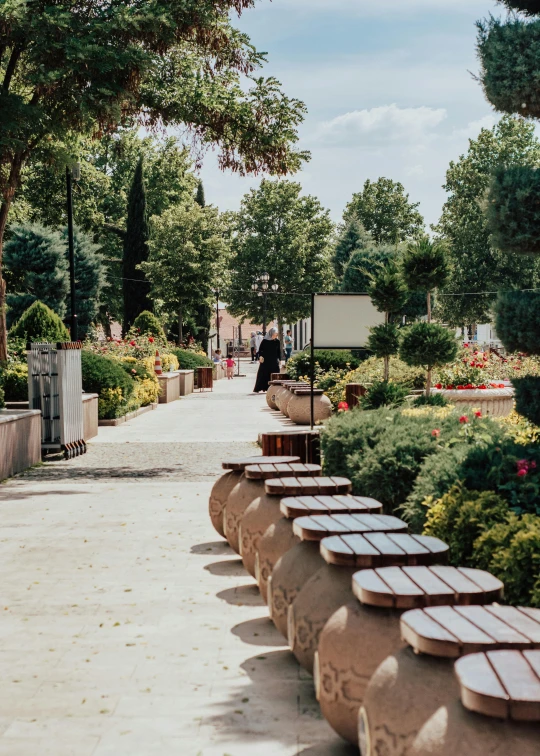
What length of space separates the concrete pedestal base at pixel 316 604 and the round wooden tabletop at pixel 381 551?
0.26 feet

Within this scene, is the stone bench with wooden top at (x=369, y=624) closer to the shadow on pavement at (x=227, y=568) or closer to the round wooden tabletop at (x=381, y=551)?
the round wooden tabletop at (x=381, y=551)

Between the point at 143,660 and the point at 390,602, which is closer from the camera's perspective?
the point at 390,602

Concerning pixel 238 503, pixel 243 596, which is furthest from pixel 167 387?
pixel 243 596

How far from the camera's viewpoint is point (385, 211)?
3433 inches

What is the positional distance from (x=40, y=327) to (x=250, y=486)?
13.5 meters

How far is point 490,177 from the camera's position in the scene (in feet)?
22.2

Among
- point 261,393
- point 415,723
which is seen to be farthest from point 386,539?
point 261,393

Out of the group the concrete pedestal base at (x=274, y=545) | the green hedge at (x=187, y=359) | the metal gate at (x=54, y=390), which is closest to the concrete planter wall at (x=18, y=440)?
the metal gate at (x=54, y=390)

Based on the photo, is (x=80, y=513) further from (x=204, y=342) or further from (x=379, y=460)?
(x=204, y=342)

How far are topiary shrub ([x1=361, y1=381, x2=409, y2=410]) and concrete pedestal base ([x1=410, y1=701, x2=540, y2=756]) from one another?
10.3 m

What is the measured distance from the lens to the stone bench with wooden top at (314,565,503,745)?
3.44m

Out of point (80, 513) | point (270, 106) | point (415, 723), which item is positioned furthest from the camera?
point (270, 106)

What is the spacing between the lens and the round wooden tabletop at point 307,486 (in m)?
6.00

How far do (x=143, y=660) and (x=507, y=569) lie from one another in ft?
6.85
